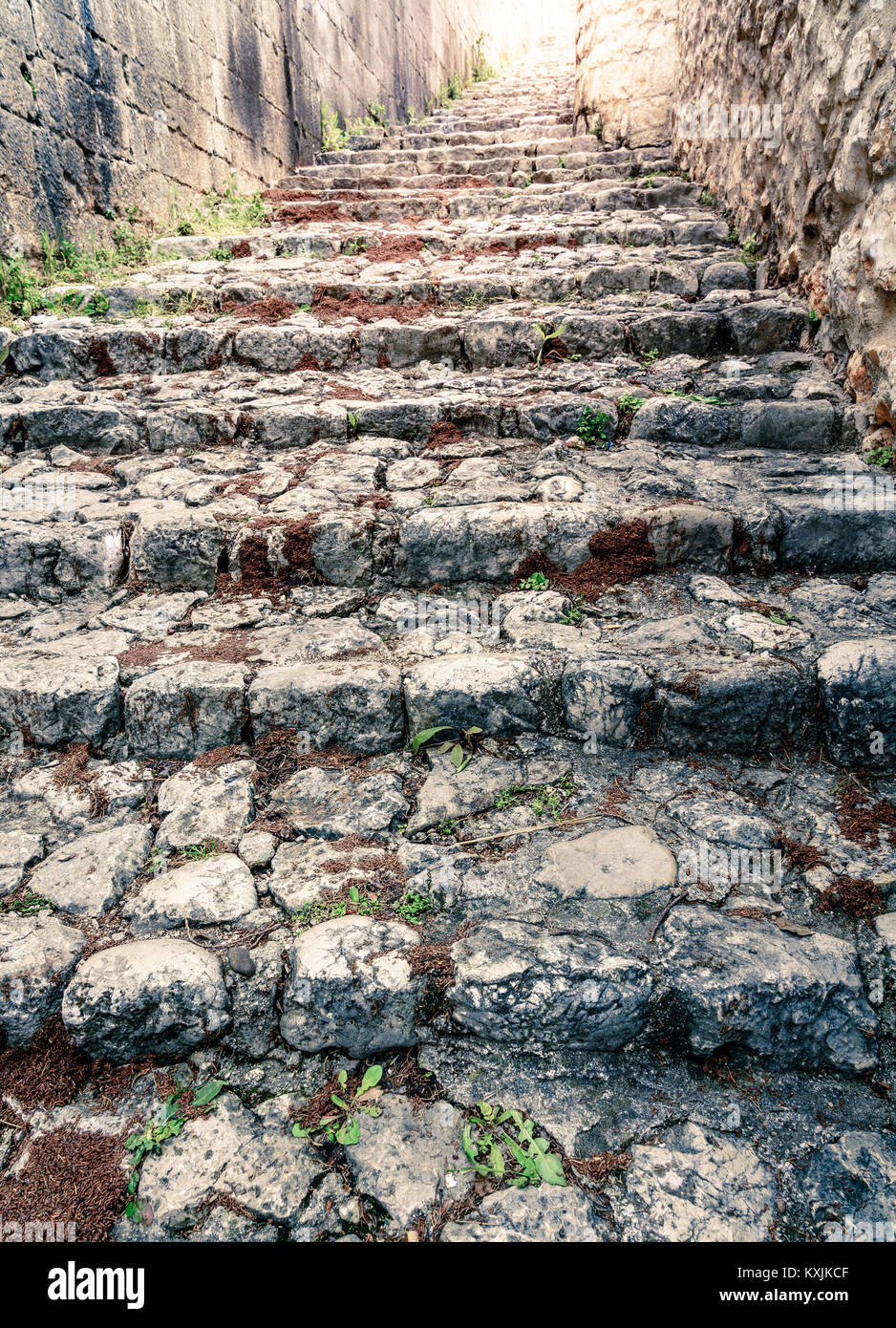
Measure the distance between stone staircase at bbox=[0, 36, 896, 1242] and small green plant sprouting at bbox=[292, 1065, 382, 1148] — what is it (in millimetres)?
32

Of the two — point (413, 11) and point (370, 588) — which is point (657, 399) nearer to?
point (370, 588)

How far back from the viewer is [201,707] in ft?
6.01

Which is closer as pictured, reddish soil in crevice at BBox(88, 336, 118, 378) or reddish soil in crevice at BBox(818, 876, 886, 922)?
reddish soil in crevice at BBox(818, 876, 886, 922)

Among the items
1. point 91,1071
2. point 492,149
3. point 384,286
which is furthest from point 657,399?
point 492,149

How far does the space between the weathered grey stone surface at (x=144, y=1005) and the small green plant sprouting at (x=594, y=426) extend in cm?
232

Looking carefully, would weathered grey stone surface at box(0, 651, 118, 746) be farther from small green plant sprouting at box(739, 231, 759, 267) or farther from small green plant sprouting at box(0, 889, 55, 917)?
small green plant sprouting at box(739, 231, 759, 267)

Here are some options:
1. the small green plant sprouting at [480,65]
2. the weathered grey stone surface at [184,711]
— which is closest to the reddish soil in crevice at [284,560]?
the weathered grey stone surface at [184,711]

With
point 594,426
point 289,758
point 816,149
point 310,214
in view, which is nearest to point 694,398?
point 594,426

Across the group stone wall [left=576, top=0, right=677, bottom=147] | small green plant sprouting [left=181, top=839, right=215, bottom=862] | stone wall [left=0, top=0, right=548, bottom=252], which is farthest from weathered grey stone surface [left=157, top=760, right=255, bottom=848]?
stone wall [left=576, top=0, right=677, bottom=147]

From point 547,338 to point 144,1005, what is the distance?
10.4 feet

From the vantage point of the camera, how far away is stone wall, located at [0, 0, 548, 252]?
368 centimetres

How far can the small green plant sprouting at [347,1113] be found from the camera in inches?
48.1

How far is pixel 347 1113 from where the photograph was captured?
1.25 m

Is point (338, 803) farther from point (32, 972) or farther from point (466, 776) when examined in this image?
point (32, 972)
